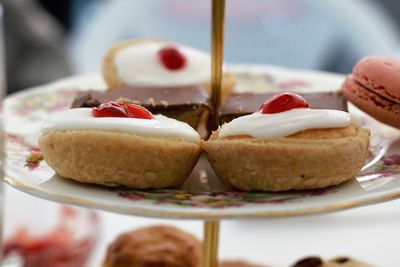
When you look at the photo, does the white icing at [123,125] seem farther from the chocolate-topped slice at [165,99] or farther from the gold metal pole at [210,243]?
the gold metal pole at [210,243]

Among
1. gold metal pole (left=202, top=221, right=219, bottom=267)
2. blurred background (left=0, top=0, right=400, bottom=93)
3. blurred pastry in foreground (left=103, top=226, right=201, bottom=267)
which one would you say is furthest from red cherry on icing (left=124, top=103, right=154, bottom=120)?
blurred background (left=0, top=0, right=400, bottom=93)

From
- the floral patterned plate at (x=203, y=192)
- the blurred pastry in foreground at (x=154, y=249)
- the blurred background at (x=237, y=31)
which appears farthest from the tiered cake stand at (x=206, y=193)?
the blurred background at (x=237, y=31)

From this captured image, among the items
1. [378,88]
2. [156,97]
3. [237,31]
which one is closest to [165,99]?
[156,97]

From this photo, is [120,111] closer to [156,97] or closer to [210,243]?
[156,97]

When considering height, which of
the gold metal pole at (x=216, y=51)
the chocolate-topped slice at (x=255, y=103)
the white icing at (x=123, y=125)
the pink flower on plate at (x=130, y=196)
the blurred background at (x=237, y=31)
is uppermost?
the blurred background at (x=237, y=31)

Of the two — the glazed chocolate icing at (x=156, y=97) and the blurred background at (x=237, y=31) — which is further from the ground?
the blurred background at (x=237, y=31)

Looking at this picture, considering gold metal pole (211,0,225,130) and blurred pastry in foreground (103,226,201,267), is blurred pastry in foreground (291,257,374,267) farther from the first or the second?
gold metal pole (211,0,225,130)
